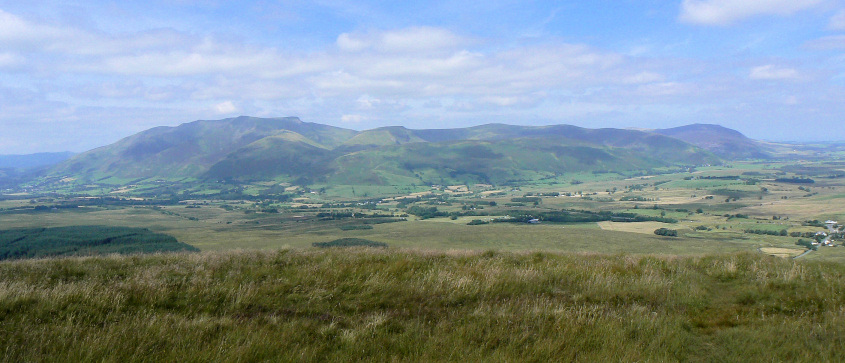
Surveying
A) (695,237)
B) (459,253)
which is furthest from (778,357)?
(695,237)

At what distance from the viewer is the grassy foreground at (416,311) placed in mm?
6527

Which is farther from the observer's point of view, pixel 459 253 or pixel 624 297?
pixel 459 253

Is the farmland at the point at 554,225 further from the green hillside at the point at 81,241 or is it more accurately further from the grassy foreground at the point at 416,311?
the grassy foreground at the point at 416,311

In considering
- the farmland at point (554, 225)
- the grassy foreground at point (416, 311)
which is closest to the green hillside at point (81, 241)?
the farmland at point (554, 225)

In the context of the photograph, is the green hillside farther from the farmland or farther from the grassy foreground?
the grassy foreground

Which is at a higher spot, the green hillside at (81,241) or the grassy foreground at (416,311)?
the grassy foreground at (416,311)

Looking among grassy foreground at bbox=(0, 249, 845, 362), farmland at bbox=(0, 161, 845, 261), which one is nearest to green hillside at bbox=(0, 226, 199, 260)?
farmland at bbox=(0, 161, 845, 261)

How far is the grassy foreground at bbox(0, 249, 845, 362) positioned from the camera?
6.53m

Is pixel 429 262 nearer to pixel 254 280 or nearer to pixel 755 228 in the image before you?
pixel 254 280

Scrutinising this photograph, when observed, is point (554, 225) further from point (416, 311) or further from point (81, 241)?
point (416, 311)

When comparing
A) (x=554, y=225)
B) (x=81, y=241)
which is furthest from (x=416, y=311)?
(x=554, y=225)

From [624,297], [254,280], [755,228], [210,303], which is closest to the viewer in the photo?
[210,303]

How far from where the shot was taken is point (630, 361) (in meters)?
6.31

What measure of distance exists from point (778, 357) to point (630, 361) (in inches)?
94.5
